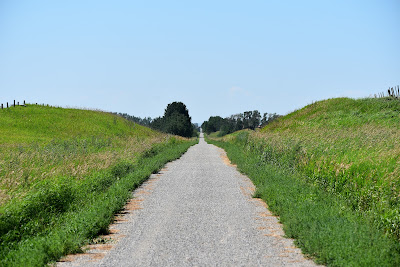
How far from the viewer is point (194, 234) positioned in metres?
8.74

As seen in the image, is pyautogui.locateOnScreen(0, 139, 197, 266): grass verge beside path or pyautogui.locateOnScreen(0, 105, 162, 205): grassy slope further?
pyautogui.locateOnScreen(0, 105, 162, 205): grassy slope

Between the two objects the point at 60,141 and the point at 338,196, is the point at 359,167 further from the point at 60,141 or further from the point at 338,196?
the point at 60,141

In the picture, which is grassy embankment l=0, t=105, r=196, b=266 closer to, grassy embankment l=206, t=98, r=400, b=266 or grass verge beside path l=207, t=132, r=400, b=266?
grass verge beside path l=207, t=132, r=400, b=266

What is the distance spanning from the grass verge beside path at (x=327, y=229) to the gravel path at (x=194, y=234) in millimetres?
329

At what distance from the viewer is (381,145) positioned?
55.5 feet

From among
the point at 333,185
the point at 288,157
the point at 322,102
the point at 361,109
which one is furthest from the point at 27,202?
the point at 322,102

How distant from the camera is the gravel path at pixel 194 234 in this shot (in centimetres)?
701

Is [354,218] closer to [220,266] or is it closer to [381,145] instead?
[220,266]

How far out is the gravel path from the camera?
7.01 m

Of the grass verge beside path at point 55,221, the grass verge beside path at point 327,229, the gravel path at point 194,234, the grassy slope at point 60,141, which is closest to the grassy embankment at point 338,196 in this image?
the grass verge beside path at point 327,229

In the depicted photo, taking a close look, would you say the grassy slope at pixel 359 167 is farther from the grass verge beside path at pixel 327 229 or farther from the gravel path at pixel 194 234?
the gravel path at pixel 194 234

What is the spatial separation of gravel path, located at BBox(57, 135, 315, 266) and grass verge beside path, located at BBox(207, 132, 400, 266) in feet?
1.08

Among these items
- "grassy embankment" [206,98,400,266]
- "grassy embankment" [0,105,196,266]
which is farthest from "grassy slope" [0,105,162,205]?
"grassy embankment" [206,98,400,266]

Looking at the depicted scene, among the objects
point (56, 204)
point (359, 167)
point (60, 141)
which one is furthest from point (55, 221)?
point (60, 141)
